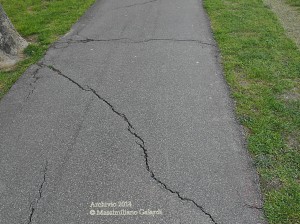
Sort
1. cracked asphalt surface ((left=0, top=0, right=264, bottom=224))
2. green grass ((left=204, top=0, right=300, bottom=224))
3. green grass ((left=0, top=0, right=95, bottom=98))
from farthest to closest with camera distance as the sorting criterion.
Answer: green grass ((left=0, top=0, right=95, bottom=98))
green grass ((left=204, top=0, right=300, bottom=224))
cracked asphalt surface ((left=0, top=0, right=264, bottom=224))

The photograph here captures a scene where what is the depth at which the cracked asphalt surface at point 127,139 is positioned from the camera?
11.9 feet

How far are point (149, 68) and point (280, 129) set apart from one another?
2.78 m

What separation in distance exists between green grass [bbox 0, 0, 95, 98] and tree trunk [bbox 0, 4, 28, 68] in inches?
8.2

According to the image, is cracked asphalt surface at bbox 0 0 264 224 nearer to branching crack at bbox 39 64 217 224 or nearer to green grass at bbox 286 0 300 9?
branching crack at bbox 39 64 217 224

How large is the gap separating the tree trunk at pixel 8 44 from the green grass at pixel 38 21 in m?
0.21

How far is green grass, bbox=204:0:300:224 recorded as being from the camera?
3.75 meters

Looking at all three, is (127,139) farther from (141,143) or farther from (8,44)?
(8,44)

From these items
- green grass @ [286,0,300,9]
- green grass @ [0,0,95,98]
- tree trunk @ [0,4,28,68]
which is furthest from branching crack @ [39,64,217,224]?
green grass @ [286,0,300,9]

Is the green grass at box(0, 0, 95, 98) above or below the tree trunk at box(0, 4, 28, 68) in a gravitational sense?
below

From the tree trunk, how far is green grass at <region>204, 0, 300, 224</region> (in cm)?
439

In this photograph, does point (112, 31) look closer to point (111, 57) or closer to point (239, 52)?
point (111, 57)

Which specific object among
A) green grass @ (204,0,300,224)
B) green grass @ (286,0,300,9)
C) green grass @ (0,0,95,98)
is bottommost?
green grass @ (286,0,300,9)

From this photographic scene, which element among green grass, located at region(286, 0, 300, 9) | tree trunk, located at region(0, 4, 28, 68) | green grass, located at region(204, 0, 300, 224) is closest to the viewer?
green grass, located at region(204, 0, 300, 224)

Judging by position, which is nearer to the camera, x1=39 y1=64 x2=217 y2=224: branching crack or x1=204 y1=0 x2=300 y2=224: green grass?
x1=39 y1=64 x2=217 y2=224: branching crack
